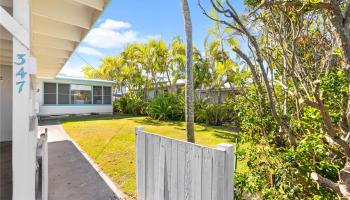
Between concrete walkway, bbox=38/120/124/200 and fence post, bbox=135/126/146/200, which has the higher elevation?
fence post, bbox=135/126/146/200

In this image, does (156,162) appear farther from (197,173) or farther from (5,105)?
(5,105)

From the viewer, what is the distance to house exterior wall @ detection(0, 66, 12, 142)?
24.6ft

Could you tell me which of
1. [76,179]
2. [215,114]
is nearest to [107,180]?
[76,179]

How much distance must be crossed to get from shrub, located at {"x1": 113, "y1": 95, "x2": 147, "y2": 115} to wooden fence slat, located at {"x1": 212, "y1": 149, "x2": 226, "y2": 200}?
15951 mm

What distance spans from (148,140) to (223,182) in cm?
155

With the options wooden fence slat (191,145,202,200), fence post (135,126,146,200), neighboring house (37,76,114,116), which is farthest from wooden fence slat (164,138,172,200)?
neighboring house (37,76,114,116)

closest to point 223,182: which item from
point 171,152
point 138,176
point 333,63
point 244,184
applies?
point 244,184

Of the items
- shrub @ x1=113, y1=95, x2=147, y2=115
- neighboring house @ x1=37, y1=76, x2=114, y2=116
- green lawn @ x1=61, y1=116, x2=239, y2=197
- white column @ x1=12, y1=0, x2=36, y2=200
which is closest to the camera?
white column @ x1=12, y1=0, x2=36, y2=200

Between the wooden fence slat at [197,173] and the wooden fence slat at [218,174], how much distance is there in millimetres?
220

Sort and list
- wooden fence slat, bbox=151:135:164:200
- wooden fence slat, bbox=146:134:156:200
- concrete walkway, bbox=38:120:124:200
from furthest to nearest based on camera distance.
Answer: concrete walkway, bbox=38:120:124:200
wooden fence slat, bbox=146:134:156:200
wooden fence slat, bbox=151:135:164:200

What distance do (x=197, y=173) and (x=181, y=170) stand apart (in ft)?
1.02

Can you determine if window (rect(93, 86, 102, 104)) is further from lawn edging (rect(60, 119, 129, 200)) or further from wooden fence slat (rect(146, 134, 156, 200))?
wooden fence slat (rect(146, 134, 156, 200))

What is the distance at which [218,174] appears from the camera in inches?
89.4

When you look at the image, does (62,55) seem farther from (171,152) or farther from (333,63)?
(333,63)
